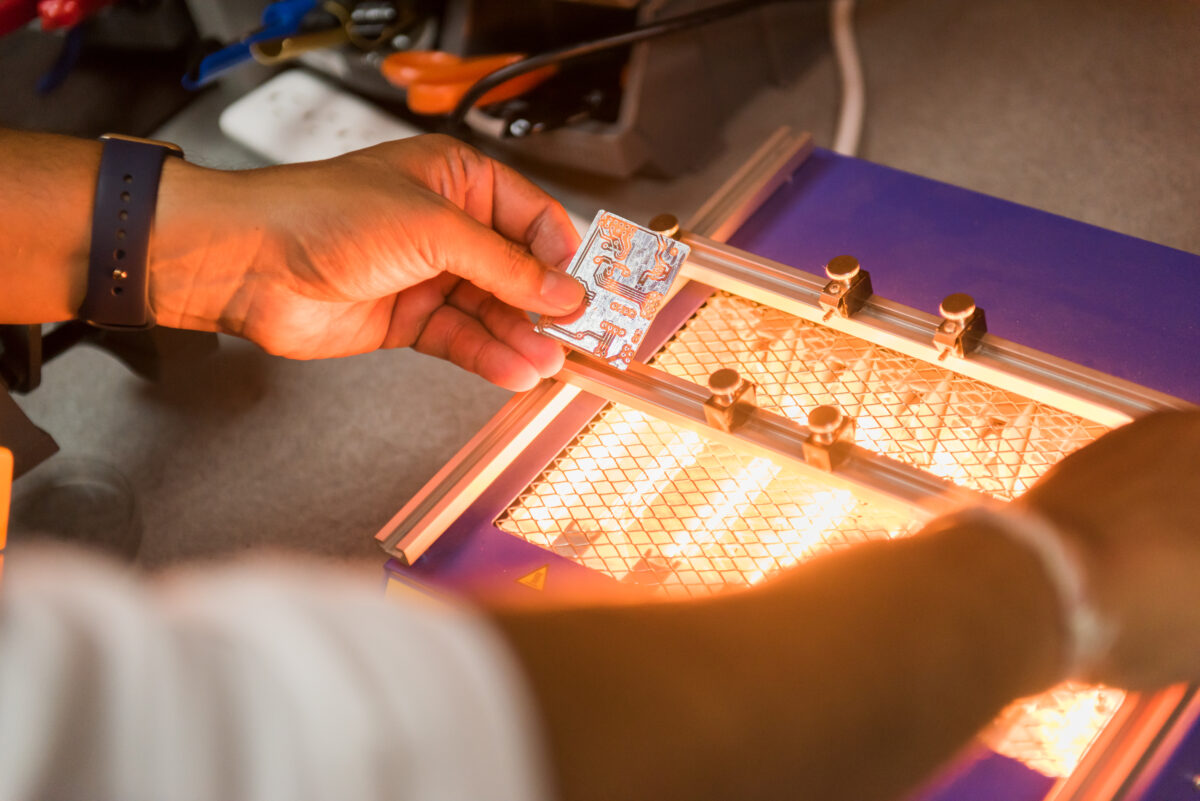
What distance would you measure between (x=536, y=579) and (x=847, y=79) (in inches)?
63.7

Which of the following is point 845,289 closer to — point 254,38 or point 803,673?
point 803,673

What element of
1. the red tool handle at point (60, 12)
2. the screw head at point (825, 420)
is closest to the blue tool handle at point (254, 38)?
the red tool handle at point (60, 12)

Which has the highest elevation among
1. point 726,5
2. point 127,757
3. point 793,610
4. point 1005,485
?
point 726,5

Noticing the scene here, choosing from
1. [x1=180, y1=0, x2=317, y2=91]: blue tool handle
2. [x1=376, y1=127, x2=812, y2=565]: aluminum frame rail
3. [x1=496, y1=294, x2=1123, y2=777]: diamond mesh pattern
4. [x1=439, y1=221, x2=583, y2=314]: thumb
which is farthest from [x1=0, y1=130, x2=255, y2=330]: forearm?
[x1=180, y1=0, x2=317, y2=91]: blue tool handle

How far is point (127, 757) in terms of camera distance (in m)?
0.30

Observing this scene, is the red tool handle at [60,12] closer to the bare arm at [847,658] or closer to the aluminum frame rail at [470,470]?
the aluminum frame rail at [470,470]

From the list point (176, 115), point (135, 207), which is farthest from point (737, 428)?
point (176, 115)

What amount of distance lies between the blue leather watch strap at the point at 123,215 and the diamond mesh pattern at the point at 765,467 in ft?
1.70

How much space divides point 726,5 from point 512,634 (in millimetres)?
1693

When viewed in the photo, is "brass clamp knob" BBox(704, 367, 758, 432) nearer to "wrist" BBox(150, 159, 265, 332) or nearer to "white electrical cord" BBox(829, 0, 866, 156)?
"wrist" BBox(150, 159, 265, 332)

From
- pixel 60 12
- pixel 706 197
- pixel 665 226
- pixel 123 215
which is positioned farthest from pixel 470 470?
pixel 60 12

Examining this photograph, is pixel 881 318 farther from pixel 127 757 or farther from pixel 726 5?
pixel 726 5

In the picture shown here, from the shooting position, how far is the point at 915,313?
3.39ft

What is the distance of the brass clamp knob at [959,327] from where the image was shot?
3.16 ft
